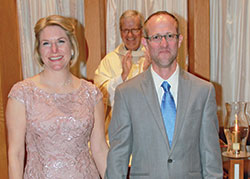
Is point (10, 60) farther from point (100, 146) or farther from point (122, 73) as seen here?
point (100, 146)

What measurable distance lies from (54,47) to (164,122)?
737 millimetres

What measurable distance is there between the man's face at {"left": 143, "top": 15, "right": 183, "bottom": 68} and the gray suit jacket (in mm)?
132

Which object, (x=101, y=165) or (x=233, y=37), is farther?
(x=233, y=37)

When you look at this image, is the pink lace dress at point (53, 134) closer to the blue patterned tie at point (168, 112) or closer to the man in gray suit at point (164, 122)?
the man in gray suit at point (164, 122)

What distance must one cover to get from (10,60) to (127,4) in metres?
1.38

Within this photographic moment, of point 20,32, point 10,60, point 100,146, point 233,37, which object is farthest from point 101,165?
point 233,37

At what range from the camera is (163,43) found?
1690 mm

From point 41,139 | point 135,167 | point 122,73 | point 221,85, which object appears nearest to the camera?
point 135,167

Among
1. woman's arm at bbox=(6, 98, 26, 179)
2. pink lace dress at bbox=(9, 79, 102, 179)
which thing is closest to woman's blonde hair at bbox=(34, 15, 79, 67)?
pink lace dress at bbox=(9, 79, 102, 179)

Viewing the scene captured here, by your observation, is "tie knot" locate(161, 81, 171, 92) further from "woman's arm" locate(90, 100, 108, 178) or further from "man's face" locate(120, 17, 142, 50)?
"man's face" locate(120, 17, 142, 50)

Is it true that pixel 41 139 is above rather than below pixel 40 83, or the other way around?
below

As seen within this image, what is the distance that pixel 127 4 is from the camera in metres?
3.73

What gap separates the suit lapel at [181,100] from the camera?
1.70 metres

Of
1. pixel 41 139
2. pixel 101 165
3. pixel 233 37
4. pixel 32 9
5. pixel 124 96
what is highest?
pixel 32 9
